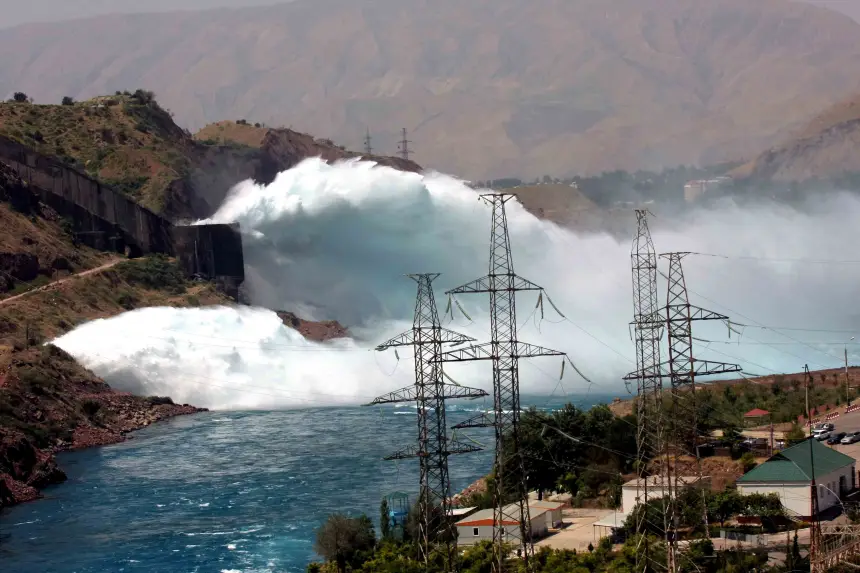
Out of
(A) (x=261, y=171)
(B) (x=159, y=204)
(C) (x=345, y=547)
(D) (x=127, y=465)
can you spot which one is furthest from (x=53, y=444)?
(A) (x=261, y=171)

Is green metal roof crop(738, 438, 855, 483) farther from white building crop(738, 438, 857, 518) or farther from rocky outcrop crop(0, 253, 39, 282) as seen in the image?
rocky outcrop crop(0, 253, 39, 282)

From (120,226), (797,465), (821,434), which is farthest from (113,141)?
(797,465)

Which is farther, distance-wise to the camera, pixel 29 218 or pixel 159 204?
pixel 159 204

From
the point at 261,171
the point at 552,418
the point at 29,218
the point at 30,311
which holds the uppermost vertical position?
the point at 261,171

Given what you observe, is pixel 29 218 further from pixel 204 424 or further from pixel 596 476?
pixel 596 476

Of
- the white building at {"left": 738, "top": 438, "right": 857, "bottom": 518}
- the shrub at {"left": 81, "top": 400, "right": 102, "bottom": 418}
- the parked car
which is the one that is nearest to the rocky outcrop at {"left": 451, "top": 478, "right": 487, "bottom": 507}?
the white building at {"left": 738, "top": 438, "right": 857, "bottom": 518}

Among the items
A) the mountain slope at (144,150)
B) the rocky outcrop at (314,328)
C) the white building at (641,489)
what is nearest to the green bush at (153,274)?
the rocky outcrop at (314,328)
